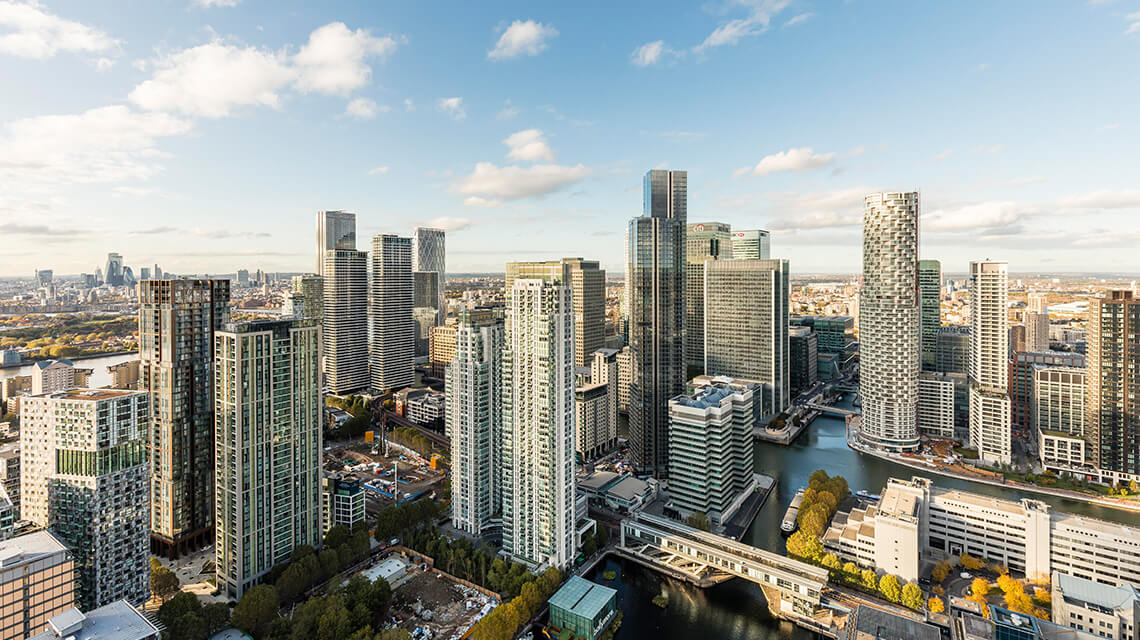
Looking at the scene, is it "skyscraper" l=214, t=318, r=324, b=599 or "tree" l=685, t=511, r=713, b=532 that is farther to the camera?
"tree" l=685, t=511, r=713, b=532

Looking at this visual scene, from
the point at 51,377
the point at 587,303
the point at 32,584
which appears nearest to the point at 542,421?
the point at 32,584

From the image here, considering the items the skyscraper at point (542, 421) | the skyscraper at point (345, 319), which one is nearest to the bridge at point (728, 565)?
Result: the skyscraper at point (542, 421)

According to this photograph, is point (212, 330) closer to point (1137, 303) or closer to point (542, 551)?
point (542, 551)

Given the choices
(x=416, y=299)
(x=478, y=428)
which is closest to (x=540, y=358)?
(x=478, y=428)

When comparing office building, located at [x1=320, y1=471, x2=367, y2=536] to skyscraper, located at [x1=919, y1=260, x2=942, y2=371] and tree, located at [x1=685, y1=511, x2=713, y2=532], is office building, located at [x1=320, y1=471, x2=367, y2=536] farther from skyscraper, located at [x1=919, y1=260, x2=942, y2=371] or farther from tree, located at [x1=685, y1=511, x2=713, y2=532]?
skyscraper, located at [x1=919, y1=260, x2=942, y2=371]

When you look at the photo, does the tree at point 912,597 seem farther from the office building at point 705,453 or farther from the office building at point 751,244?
the office building at point 751,244

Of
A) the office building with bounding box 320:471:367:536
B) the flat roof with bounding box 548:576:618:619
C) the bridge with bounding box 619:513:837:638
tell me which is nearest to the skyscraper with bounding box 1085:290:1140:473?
the bridge with bounding box 619:513:837:638

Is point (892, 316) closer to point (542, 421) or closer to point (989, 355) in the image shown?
point (989, 355)
